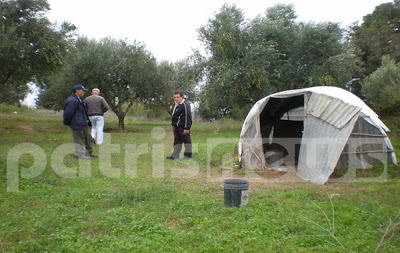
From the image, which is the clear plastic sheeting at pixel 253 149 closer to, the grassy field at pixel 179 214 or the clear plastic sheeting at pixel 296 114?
the grassy field at pixel 179 214

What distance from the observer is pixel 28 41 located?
1113 cm

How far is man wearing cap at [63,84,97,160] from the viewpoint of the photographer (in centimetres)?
719

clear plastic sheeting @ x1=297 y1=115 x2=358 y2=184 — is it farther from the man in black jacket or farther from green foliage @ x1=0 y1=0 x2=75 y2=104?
green foliage @ x1=0 y1=0 x2=75 y2=104

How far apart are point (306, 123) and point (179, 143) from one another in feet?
11.3

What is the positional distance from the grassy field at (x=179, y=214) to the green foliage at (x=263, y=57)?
10.2 m

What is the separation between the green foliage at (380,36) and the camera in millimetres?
27797

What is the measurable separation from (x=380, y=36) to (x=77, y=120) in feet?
104

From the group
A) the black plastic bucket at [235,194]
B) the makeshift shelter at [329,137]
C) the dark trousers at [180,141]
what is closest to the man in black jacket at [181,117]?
the dark trousers at [180,141]

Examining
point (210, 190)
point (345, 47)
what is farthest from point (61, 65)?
point (345, 47)

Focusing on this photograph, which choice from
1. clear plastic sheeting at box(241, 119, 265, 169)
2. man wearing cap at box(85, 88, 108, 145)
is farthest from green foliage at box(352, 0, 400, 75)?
man wearing cap at box(85, 88, 108, 145)

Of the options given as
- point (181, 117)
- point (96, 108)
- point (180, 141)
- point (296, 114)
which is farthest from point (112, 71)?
point (296, 114)

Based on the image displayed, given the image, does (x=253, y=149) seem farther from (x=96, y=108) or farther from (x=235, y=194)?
(x=96, y=108)

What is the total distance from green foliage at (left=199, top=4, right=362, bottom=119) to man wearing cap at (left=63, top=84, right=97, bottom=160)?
30.3 ft

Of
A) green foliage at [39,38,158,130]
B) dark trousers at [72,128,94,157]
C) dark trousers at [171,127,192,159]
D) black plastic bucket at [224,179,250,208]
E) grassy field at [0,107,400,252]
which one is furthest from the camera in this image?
green foliage at [39,38,158,130]
